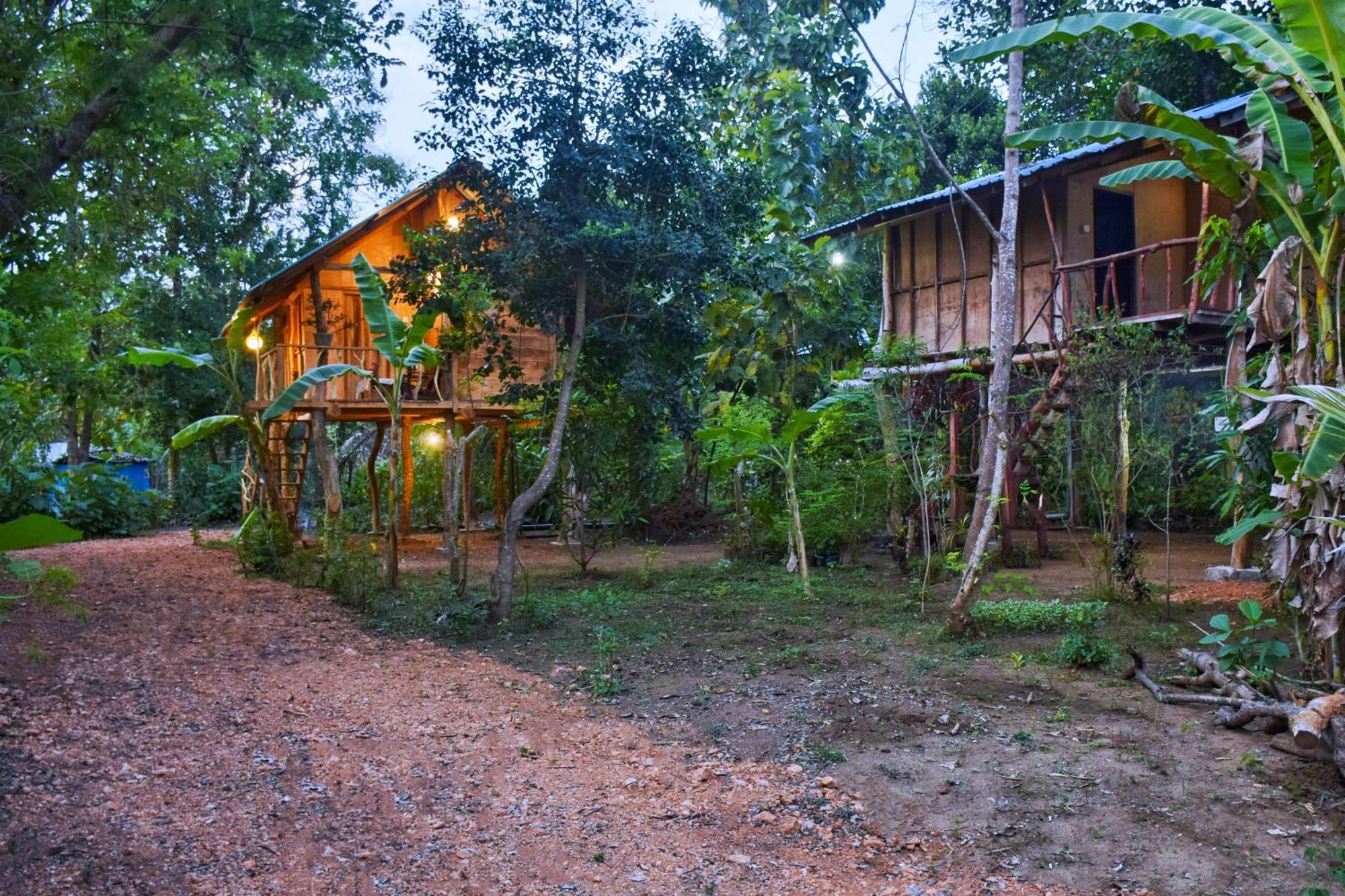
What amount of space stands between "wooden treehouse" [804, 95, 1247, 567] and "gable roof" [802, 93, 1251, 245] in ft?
0.08

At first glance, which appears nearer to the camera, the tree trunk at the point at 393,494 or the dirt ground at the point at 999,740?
the dirt ground at the point at 999,740

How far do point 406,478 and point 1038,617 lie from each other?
11.6 m

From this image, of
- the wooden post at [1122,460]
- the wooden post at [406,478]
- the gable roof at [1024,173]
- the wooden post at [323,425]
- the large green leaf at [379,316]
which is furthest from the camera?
the wooden post at [406,478]

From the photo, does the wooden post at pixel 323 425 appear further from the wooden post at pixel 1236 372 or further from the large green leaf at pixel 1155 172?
the wooden post at pixel 1236 372

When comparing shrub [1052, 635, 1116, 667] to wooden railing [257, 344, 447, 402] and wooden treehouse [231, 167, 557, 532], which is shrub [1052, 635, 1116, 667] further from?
wooden railing [257, 344, 447, 402]

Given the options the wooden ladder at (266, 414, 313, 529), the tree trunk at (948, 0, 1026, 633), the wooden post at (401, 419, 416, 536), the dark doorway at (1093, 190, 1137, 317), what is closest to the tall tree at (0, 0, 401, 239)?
the tree trunk at (948, 0, 1026, 633)

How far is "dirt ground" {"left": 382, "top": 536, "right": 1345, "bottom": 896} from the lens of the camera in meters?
4.15

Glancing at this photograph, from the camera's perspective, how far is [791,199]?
1260cm

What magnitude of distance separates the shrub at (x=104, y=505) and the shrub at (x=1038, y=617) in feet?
49.5

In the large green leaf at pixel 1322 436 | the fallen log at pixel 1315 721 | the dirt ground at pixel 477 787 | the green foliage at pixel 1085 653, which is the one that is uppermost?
the large green leaf at pixel 1322 436

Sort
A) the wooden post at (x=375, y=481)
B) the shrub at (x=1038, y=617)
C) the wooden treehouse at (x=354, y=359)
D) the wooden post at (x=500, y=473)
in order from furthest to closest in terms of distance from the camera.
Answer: the wooden post at (x=500, y=473)
the wooden post at (x=375, y=481)
the wooden treehouse at (x=354, y=359)
the shrub at (x=1038, y=617)

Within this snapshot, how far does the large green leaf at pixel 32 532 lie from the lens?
7.82 ft

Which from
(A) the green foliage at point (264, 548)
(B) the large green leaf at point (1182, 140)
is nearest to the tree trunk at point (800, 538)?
(B) the large green leaf at point (1182, 140)

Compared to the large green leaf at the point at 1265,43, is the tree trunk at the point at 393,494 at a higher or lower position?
lower
